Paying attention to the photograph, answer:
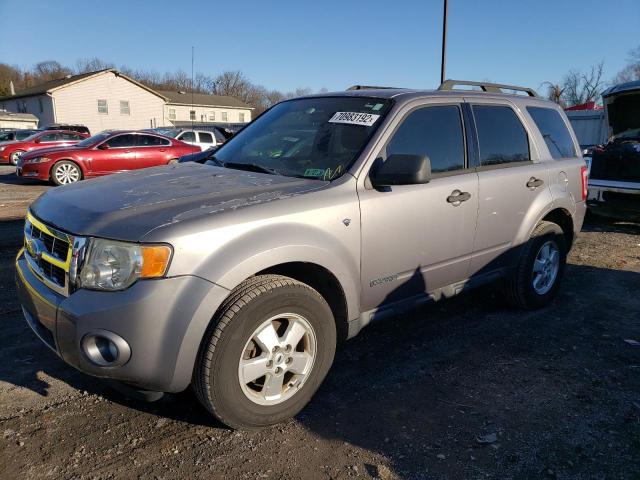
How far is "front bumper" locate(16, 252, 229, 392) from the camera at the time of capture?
89.3 inches

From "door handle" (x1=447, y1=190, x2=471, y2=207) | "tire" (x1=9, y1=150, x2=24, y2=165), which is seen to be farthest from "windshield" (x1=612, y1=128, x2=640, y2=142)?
"tire" (x1=9, y1=150, x2=24, y2=165)

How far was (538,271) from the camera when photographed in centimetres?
465

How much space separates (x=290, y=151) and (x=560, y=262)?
9.71ft

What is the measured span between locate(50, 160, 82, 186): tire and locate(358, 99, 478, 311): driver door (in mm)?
12321

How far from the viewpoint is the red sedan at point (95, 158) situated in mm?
13414

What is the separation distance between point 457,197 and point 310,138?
1.12 m

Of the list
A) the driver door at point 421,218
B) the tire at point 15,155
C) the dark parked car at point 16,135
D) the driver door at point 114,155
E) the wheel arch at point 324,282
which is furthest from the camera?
the dark parked car at point 16,135

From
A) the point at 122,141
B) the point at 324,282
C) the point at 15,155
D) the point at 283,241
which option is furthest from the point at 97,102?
the point at 283,241

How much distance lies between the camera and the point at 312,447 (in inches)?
104

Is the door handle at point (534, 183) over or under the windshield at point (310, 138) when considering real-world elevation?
under

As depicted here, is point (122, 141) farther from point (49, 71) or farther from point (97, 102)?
point (49, 71)

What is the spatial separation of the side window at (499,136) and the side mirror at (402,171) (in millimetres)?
1099

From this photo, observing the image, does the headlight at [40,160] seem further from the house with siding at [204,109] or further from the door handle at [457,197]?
the house with siding at [204,109]

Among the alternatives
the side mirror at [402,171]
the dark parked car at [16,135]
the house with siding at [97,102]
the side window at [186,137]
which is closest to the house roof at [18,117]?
the house with siding at [97,102]
